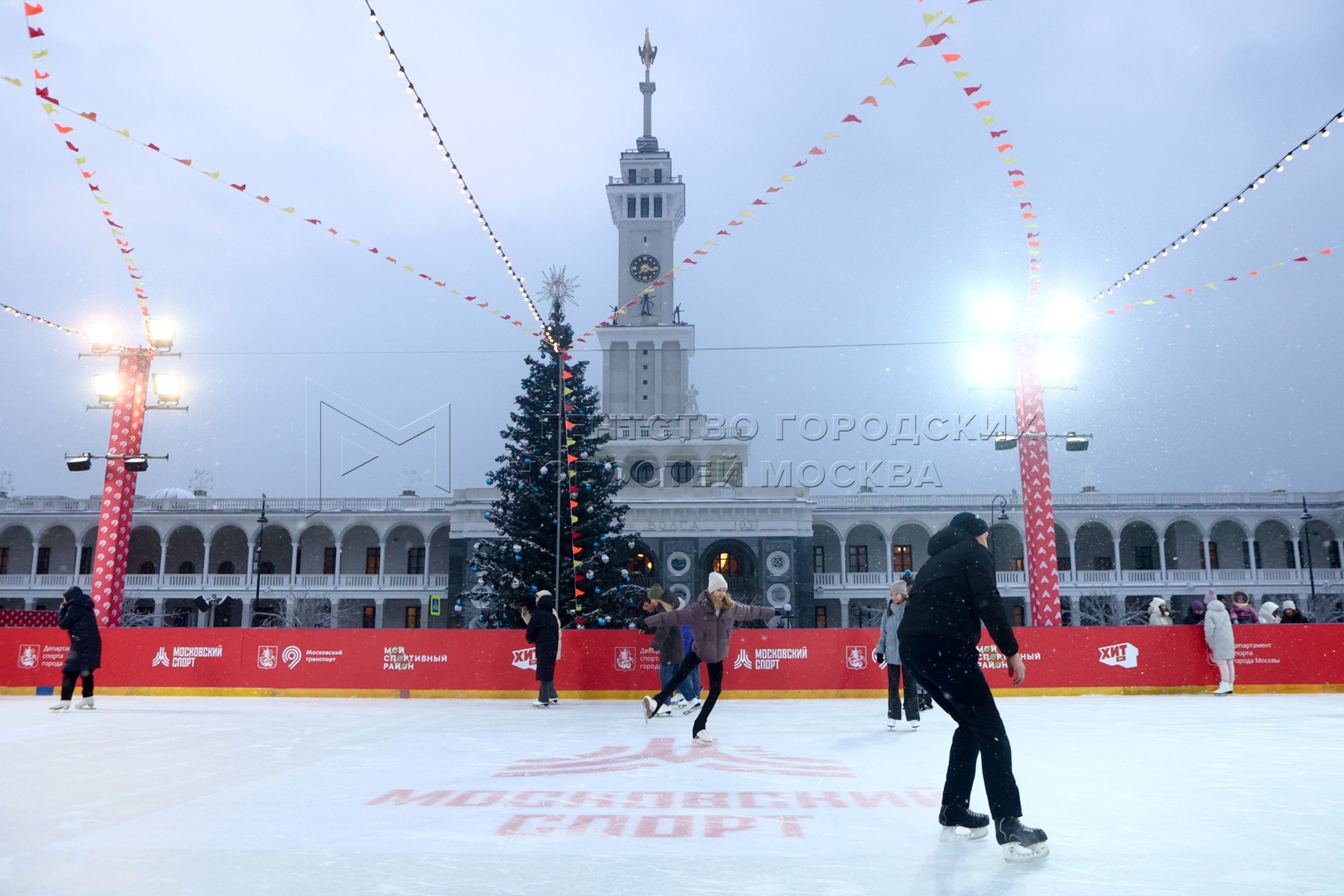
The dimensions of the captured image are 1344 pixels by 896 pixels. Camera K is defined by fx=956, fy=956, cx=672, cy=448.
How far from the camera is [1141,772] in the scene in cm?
629

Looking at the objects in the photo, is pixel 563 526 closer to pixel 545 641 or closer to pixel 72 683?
pixel 545 641

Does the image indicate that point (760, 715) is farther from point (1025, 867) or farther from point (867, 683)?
point (1025, 867)

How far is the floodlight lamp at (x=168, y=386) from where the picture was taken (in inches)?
622

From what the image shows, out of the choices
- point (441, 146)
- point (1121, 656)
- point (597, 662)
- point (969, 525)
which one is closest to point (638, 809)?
point (969, 525)

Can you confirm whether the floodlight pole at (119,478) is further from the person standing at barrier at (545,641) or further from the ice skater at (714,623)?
the ice skater at (714,623)

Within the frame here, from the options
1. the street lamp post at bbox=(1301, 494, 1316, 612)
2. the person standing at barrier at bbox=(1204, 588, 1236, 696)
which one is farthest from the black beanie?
the street lamp post at bbox=(1301, 494, 1316, 612)

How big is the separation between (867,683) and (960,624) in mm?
10165

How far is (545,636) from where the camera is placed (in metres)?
12.3

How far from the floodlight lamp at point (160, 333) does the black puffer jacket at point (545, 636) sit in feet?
28.0

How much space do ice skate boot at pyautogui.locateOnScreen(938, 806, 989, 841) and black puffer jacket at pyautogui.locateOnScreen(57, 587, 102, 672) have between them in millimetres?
10349

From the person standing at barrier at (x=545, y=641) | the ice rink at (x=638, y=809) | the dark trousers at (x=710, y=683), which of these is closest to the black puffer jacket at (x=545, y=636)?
the person standing at barrier at (x=545, y=641)

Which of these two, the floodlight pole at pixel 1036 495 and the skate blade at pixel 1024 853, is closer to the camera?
the skate blade at pixel 1024 853

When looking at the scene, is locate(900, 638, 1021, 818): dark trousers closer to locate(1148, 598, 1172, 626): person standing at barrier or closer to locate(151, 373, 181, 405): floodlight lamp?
locate(1148, 598, 1172, 626): person standing at barrier

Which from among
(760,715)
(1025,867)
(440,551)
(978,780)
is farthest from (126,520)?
(440,551)
